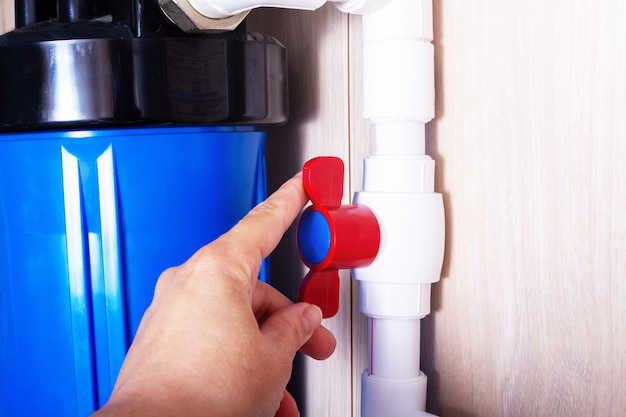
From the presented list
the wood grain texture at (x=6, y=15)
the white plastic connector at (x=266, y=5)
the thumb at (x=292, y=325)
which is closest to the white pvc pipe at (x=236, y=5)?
the white plastic connector at (x=266, y=5)

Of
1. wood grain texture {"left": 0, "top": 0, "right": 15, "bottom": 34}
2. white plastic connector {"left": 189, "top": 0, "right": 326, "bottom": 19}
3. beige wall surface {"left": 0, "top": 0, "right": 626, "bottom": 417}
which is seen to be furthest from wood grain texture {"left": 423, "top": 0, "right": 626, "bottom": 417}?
wood grain texture {"left": 0, "top": 0, "right": 15, "bottom": 34}

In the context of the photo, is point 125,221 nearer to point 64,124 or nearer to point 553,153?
point 64,124

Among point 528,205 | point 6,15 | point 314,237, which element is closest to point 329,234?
point 314,237

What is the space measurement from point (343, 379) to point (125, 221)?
10.5 inches

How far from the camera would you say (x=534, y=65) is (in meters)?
0.46

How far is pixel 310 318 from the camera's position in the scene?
18.8 inches

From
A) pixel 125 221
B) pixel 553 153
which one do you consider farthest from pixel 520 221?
pixel 125 221

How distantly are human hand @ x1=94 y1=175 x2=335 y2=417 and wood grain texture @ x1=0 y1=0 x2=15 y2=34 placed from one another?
57 centimetres

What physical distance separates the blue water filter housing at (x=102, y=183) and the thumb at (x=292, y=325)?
0.43 feet

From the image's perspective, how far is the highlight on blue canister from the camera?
51 centimetres

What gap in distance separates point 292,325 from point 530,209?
18 centimetres

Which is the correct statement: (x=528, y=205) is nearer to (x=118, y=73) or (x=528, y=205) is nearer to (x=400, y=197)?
(x=400, y=197)

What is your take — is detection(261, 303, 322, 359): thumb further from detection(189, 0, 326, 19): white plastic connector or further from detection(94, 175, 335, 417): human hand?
detection(189, 0, 326, 19): white plastic connector

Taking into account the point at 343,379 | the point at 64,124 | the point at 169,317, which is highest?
the point at 64,124
